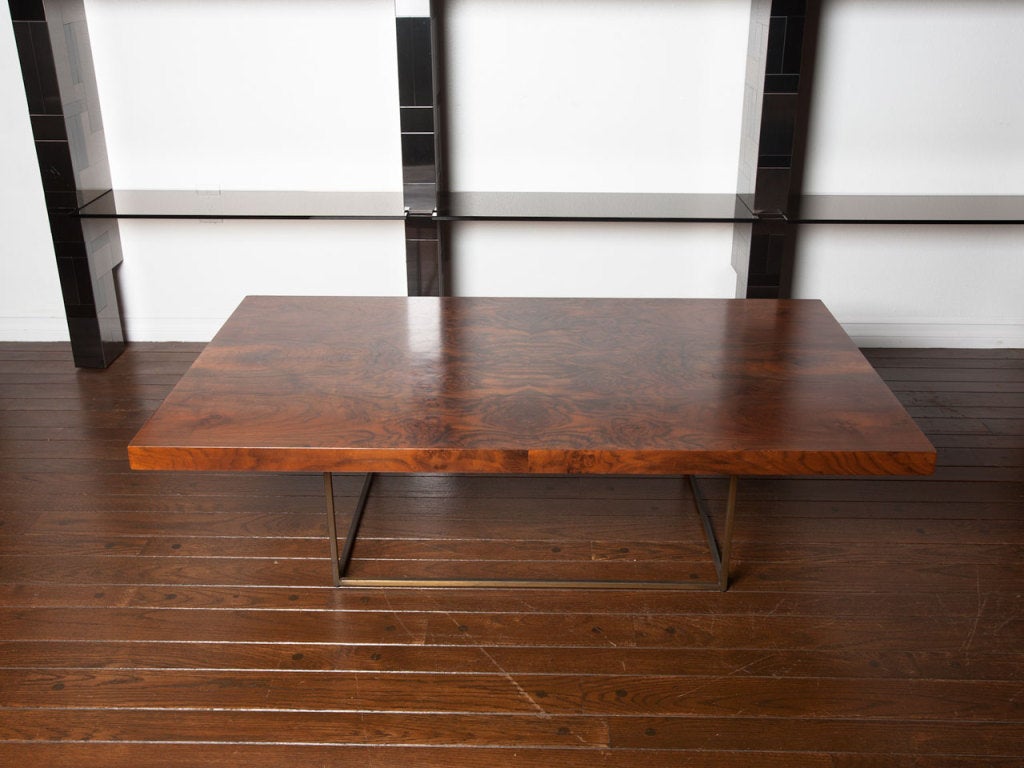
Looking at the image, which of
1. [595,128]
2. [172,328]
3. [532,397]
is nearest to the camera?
[532,397]

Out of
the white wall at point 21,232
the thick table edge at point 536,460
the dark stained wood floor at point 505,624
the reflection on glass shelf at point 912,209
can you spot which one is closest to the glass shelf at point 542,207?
A: the reflection on glass shelf at point 912,209

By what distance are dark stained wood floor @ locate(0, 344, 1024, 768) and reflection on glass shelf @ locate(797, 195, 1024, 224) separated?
31.6 inches

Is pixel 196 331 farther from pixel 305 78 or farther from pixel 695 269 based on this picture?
pixel 695 269

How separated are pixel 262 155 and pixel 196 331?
808 mm

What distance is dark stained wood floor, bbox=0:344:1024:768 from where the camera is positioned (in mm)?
2209

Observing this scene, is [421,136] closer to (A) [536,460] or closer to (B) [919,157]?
(A) [536,460]

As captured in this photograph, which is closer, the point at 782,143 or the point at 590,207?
the point at 782,143

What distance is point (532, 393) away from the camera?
2.54 metres

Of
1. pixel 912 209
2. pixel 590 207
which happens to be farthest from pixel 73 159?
pixel 912 209

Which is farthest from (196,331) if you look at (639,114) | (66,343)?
(639,114)

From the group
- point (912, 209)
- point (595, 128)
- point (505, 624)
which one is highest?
point (595, 128)

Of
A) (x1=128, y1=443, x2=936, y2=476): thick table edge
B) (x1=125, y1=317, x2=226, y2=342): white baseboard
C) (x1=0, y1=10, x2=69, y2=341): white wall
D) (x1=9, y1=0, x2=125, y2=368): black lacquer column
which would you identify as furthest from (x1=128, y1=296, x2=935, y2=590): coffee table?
(x1=0, y1=10, x2=69, y2=341): white wall

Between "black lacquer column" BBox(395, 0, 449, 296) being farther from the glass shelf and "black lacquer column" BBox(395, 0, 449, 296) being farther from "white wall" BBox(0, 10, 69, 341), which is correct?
"white wall" BBox(0, 10, 69, 341)

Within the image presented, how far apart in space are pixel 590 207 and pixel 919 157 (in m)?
1.28
